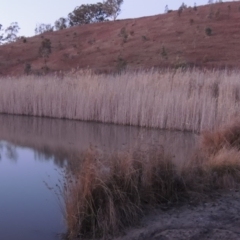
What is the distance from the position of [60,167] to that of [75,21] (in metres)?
55.0

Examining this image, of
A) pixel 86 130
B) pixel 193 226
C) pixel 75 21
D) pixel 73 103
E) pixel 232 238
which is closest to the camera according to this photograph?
pixel 232 238

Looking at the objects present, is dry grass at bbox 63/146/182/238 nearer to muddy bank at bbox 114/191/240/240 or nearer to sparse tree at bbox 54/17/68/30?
muddy bank at bbox 114/191/240/240

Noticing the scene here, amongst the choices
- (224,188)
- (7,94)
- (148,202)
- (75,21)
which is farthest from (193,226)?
(75,21)

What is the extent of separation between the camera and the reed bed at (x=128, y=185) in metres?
6.21

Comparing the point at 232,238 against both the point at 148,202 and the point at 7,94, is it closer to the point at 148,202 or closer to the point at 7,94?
the point at 148,202

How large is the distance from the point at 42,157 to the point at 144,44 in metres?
28.4

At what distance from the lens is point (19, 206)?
7371 mm

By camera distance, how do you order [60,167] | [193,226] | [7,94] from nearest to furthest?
[193,226] < [60,167] < [7,94]

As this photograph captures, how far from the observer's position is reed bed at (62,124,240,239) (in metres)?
6.21

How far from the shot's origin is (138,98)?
16.0 metres

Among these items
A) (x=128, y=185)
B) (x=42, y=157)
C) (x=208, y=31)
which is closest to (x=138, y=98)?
(x=42, y=157)

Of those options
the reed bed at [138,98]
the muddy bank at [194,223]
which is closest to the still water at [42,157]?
the reed bed at [138,98]

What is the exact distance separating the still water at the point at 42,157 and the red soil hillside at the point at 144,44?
46.7 feet

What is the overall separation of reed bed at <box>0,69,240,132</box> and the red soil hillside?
10958 millimetres
